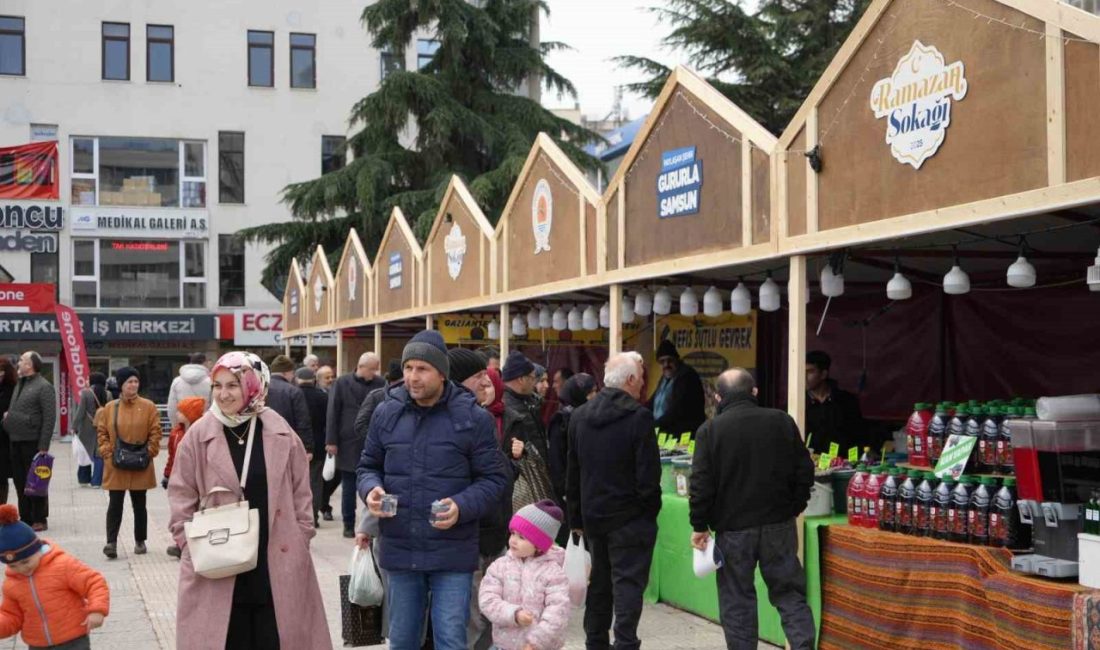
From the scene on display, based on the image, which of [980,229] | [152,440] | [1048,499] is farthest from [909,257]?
[152,440]

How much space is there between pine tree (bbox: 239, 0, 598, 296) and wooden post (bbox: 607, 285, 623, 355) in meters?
17.8

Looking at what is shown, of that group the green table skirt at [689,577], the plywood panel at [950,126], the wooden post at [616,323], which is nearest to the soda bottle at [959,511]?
the green table skirt at [689,577]

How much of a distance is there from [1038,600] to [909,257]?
394 centimetres

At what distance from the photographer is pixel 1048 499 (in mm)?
5871

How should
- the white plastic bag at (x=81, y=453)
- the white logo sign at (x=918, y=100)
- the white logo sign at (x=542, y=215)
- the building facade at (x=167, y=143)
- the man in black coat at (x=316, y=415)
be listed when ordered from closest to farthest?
the white logo sign at (x=918, y=100) → the white logo sign at (x=542, y=215) → the man in black coat at (x=316, y=415) → the white plastic bag at (x=81, y=453) → the building facade at (x=167, y=143)

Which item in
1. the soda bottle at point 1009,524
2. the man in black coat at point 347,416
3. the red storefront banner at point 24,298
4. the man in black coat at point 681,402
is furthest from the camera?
the red storefront banner at point 24,298

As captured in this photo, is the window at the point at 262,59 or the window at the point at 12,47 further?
the window at the point at 262,59

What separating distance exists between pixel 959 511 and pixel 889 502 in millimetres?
602

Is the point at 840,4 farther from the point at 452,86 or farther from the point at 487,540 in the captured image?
the point at 487,540

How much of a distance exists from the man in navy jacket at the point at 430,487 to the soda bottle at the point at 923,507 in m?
2.59

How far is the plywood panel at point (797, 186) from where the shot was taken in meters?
7.54

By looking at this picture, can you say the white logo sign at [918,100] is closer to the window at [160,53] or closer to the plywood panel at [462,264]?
the plywood panel at [462,264]

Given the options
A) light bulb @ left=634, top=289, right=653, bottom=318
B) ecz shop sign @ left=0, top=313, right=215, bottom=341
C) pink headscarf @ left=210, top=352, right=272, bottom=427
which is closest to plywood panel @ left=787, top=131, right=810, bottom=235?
light bulb @ left=634, top=289, right=653, bottom=318

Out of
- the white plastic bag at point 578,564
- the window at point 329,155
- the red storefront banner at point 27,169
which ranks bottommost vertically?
the white plastic bag at point 578,564
